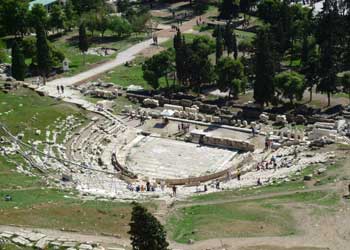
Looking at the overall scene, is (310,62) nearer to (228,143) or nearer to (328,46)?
(328,46)

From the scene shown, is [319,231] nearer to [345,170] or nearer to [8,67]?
[345,170]

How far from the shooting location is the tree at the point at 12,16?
123m

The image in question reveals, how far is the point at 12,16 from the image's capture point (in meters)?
123

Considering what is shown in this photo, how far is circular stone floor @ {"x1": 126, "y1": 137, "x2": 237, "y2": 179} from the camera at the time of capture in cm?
7512

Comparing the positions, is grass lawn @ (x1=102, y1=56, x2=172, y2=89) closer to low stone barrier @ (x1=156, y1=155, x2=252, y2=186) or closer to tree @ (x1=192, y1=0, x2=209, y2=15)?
low stone barrier @ (x1=156, y1=155, x2=252, y2=186)

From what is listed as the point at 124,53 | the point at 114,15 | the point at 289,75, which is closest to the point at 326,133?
the point at 289,75

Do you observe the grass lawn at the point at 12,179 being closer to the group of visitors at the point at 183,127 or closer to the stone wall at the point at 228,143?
the stone wall at the point at 228,143

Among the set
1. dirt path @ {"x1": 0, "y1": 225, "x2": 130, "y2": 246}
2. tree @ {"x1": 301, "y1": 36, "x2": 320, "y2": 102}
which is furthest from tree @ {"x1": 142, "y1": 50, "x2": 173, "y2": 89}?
dirt path @ {"x1": 0, "y1": 225, "x2": 130, "y2": 246}

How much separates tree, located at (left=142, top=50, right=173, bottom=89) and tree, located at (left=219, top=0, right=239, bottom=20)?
41395mm

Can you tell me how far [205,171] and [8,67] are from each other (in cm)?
4368

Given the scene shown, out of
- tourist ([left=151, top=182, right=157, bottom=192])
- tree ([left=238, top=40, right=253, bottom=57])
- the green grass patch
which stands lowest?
tourist ([left=151, top=182, right=157, bottom=192])

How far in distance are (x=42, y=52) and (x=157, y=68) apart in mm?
15814

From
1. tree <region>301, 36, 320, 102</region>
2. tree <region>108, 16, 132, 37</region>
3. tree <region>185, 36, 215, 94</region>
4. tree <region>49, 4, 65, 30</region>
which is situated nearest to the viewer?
tree <region>301, 36, 320, 102</region>

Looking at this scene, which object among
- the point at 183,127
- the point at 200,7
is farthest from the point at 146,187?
the point at 200,7
